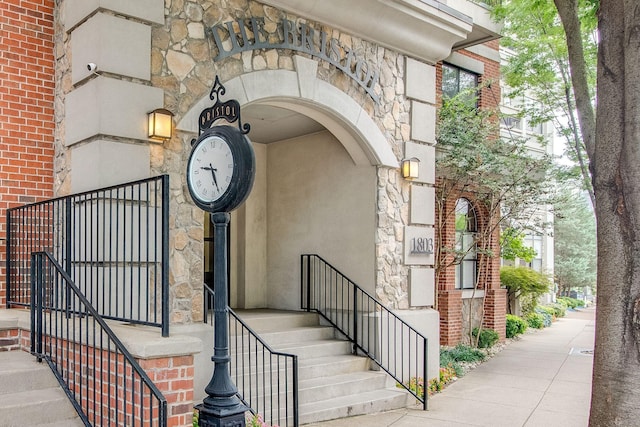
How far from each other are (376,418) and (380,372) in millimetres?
1103

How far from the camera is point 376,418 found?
7176mm

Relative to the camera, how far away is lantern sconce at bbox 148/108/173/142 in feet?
19.2

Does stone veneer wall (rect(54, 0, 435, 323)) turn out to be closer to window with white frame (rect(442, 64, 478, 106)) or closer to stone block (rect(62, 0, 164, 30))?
stone block (rect(62, 0, 164, 30))

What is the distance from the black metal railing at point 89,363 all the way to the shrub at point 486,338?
9.37 metres

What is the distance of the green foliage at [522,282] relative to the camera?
15492 millimetres

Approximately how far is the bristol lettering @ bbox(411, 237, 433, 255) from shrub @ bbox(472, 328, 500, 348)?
4.22 m

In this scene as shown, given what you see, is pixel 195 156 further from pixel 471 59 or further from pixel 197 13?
pixel 471 59

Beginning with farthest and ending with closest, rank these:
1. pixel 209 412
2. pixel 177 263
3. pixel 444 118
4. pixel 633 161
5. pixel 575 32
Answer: pixel 444 118 → pixel 177 263 → pixel 575 32 → pixel 633 161 → pixel 209 412

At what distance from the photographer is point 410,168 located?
347 inches

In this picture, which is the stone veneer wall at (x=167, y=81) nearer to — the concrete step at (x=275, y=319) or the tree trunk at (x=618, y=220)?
the concrete step at (x=275, y=319)

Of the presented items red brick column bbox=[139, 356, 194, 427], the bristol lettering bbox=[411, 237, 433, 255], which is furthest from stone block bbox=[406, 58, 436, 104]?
red brick column bbox=[139, 356, 194, 427]

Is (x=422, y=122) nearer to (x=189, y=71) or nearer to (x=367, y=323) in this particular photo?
(x=367, y=323)

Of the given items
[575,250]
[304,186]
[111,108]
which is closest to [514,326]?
[304,186]

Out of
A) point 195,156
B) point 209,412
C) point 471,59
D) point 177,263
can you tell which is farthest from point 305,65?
point 471,59
